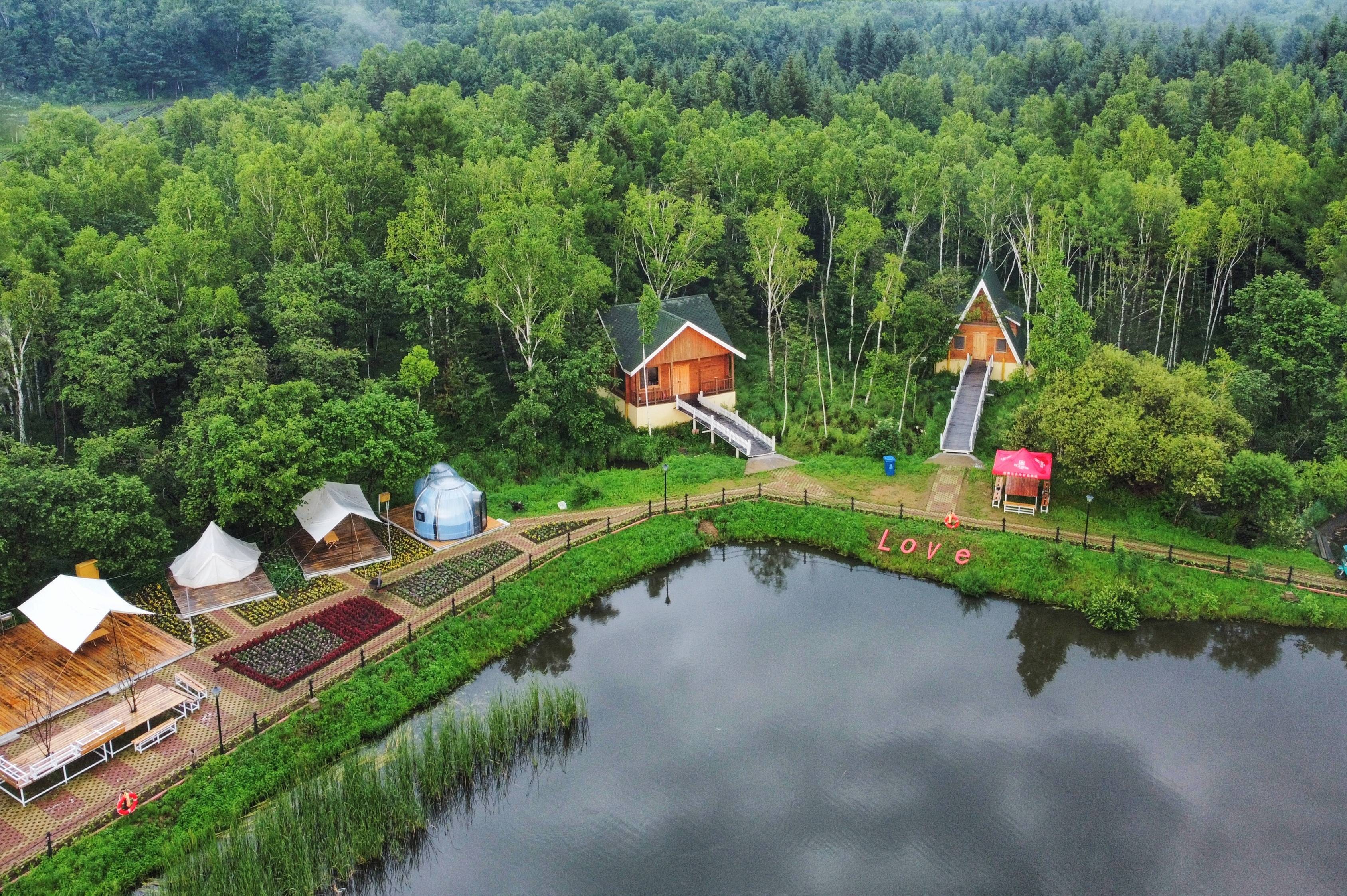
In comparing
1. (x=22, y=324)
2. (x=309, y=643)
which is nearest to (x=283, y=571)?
(x=309, y=643)

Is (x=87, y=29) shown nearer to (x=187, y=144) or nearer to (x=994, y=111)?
(x=187, y=144)

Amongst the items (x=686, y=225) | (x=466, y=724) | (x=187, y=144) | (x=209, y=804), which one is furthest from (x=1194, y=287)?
(x=187, y=144)

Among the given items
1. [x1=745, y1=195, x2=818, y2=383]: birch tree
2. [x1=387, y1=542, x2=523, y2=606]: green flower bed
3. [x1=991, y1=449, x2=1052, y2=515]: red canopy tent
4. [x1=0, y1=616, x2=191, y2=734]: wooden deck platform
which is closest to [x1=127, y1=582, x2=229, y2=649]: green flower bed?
[x1=0, y1=616, x2=191, y2=734]: wooden deck platform

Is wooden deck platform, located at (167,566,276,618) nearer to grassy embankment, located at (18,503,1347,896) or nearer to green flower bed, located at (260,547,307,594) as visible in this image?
green flower bed, located at (260,547,307,594)

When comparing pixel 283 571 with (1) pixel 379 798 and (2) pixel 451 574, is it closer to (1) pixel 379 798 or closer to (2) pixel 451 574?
(2) pixel 451 574

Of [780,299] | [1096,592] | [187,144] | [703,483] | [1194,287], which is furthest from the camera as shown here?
[187,144]

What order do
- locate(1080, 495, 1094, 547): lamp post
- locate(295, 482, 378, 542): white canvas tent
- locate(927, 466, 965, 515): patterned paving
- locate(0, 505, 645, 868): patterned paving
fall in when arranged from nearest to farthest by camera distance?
locate(0, 505, 645, 868): patterned paving → locate(295, 482, 378, 542): white canvas tent → locate(1080, 495, 1094, 547): lamp post → locate(927, 466, 965, 515): patterned paving

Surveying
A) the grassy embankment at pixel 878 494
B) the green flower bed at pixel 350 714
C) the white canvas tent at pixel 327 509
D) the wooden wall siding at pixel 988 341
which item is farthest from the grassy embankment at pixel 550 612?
the wooden wall siding at pixel 988 341
